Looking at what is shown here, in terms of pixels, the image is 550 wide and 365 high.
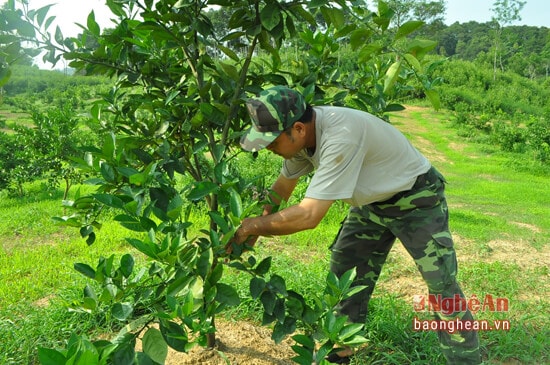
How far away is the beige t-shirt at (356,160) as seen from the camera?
6.37ft

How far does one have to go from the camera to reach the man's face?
6.50 ft

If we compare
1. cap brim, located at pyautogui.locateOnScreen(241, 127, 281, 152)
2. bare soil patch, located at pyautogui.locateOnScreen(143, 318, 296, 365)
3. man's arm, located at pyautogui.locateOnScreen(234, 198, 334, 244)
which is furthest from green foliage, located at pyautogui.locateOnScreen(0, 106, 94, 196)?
man's arm, located at pyautogui.locateOnScreen(234, 198, 334, 244)

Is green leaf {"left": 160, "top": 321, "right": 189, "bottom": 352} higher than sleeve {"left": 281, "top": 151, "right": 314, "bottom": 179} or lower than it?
lower

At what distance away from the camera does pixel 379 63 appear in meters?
2.40

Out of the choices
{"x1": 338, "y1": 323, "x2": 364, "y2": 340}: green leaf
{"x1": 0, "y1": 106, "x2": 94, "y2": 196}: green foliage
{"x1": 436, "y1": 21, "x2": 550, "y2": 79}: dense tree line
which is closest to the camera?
{"x1": 338, "y1": 323, "x2": 364, "y2": 340}: green leaf

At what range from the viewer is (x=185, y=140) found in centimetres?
224

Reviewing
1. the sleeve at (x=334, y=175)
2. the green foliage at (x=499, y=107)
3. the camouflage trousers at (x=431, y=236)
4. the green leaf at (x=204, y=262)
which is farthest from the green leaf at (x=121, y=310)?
the green foliage at (x=499, y=107)

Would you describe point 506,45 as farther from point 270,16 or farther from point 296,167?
point 270,16

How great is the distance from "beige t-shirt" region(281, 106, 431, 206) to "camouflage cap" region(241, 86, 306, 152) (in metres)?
0.19

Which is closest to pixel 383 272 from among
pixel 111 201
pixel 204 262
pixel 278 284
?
pixel 278 284

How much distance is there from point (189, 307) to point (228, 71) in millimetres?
1029

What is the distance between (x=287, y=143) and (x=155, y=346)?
37.5 inches

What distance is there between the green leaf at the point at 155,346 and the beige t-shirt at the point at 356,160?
0.79 metres

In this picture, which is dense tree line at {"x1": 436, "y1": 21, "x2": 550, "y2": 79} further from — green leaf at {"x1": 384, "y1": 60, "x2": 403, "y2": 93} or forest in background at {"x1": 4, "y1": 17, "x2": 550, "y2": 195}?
green leaf at {"x1": 384, "y1": 60, "x2": 403, "y2": 93}
